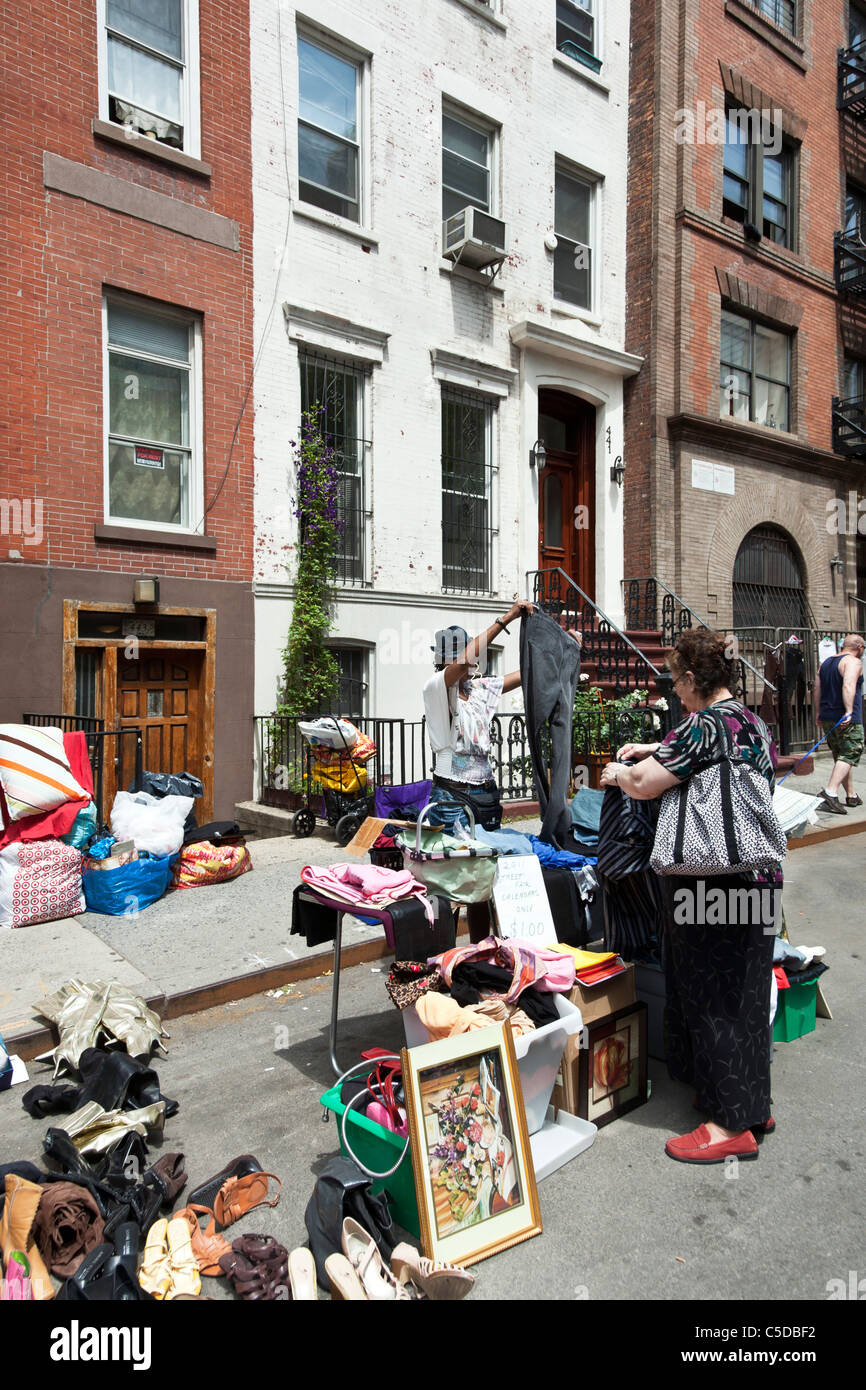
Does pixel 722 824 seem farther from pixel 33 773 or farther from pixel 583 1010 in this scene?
pixel 33 773

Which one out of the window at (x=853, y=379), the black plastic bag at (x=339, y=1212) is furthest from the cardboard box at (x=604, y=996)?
the window at (x=853, y=379)

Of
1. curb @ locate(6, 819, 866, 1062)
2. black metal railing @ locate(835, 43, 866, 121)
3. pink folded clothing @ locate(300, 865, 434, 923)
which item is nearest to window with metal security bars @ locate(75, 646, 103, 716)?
curb @ locate(6, 819, 866, 1062)

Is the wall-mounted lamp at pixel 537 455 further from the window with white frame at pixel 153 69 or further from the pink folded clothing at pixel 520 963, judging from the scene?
the pink folded clothing at pixel 520 963

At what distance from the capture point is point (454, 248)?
1172 cm

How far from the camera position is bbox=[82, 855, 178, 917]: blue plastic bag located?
6.42 meters

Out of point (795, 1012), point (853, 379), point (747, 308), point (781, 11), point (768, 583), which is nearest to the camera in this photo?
point (795, 1012)

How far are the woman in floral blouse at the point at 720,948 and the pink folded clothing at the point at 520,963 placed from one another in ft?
1.57

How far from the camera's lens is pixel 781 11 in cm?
1631

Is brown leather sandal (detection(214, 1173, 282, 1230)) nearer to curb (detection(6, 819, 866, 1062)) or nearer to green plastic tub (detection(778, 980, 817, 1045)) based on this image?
curb (detection(6, 819, 866, 1062))

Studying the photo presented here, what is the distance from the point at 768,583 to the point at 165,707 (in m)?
11.3

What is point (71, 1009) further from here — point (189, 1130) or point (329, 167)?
point (329, 167)

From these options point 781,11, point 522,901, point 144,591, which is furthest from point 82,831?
point 781,11

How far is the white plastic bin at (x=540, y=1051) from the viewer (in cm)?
328
